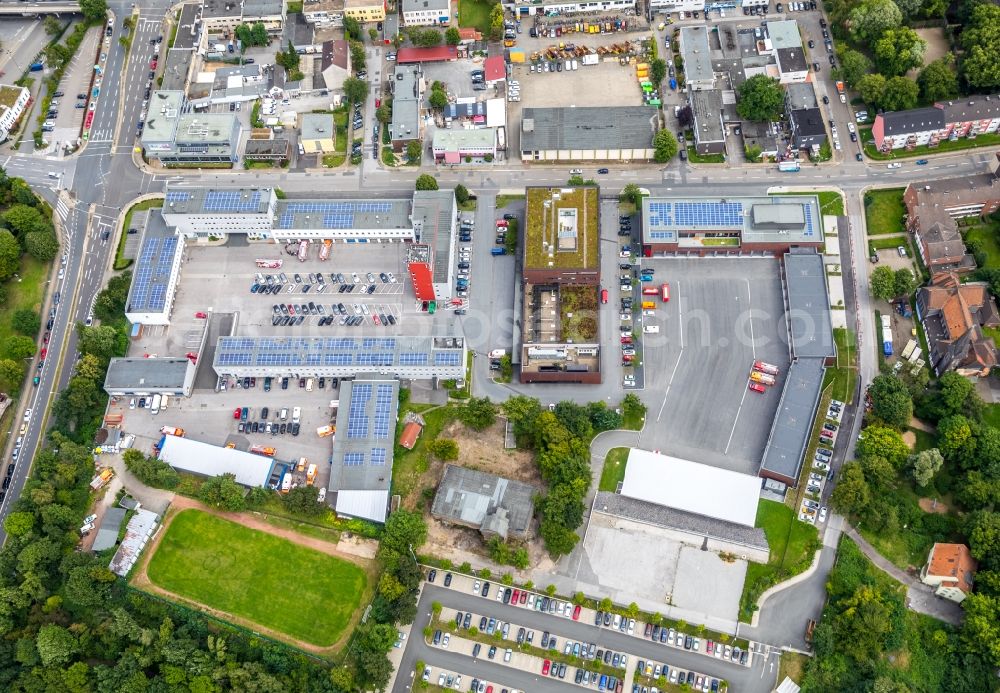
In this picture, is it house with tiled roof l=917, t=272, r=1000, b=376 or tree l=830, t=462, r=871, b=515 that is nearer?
tree l=830, t=462, r=871, b=515

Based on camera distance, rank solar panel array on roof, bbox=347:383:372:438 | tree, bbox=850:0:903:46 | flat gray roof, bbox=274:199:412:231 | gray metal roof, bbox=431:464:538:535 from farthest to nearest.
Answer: tree, bbox=850:0:903:46, flat gray roof, bbox=274:199:412:231, solar panel array on roof, bbox=347:383:372:438, gray metal roof, bbox=431:464:538:535

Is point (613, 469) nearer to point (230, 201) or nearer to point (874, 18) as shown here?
point (230, 201)

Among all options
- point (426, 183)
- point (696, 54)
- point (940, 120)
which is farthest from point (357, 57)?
point (940, 120)

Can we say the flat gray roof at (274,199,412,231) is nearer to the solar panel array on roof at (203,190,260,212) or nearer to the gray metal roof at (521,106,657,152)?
the solar panel array on roof at (203,190,260,212)

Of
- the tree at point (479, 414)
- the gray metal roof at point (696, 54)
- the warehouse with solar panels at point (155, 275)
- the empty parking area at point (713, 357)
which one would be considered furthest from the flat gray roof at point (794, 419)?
the warehouse with solar panels at point (155, 275)

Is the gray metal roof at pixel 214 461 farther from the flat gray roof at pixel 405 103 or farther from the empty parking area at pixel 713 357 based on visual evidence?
the flat gray roof at pixel 405 103

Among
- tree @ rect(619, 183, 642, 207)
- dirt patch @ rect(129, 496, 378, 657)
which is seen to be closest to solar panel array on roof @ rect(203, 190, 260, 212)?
dirt patch @ rect(129, 496, 378, 657)

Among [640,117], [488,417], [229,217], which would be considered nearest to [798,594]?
[488,417]
